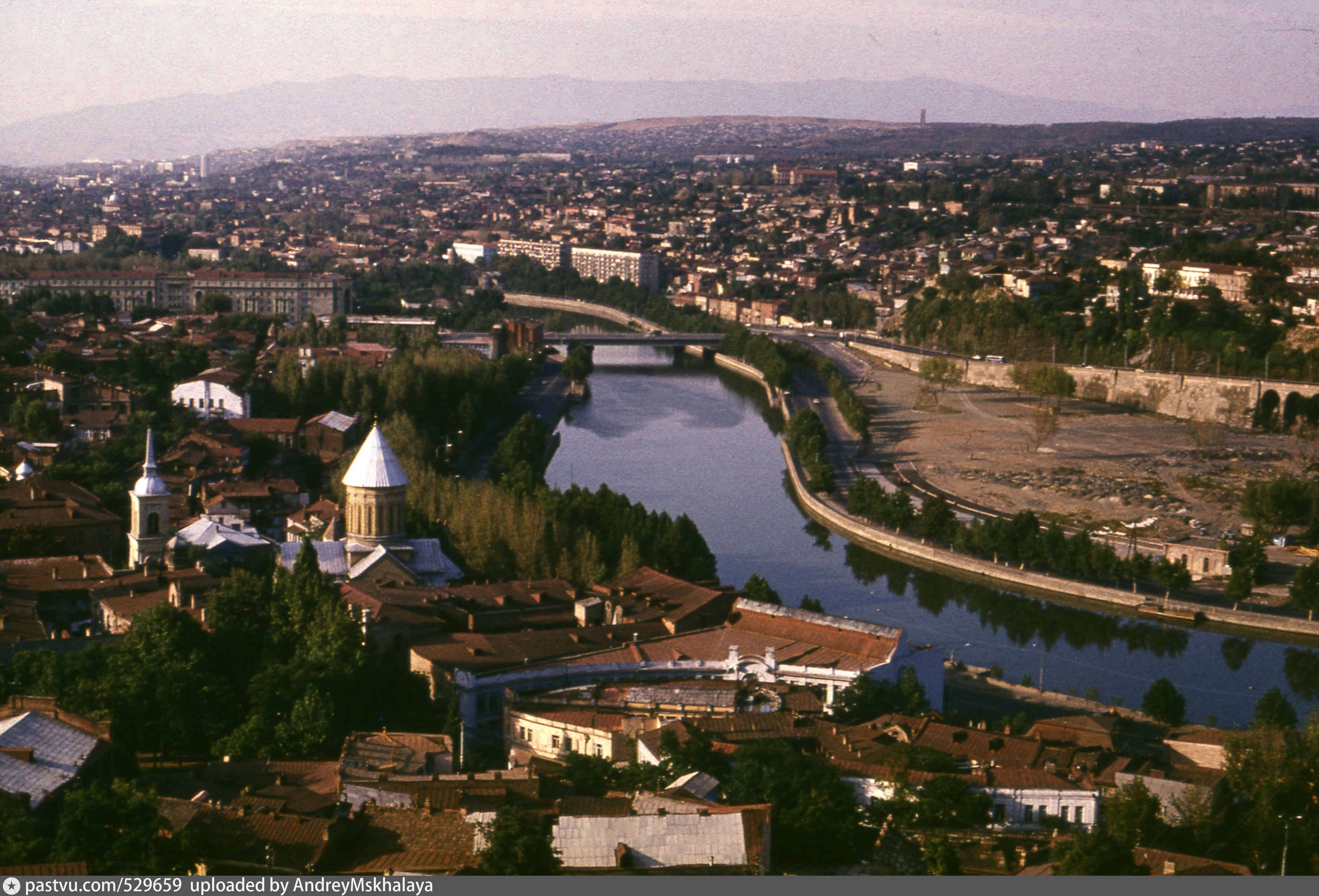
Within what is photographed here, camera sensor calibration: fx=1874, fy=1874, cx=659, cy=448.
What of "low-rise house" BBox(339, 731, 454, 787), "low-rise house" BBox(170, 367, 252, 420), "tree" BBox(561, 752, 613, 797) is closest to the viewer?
"tree" BBox(561, 752, 613, 797)

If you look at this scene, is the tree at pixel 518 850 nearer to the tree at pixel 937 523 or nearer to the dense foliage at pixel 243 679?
the dense foliage at pixel 243 679

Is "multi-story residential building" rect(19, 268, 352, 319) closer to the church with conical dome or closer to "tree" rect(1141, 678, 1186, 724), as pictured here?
the church with conical dome

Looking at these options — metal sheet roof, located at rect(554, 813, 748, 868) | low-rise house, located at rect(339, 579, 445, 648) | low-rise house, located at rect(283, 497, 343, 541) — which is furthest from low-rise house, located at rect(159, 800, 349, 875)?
low-rise house, located at rect(283, 497, 343, 541)

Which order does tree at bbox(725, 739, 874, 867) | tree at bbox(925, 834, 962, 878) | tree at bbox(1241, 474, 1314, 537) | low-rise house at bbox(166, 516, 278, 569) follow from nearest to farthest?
tree at bbox(925, 834, 962, 878), tree at bbox(725, 739, 874, 867), low-rise house at bbox(166, 516, 278, 569), tree at bbox(1241, 474, 1314, 537)

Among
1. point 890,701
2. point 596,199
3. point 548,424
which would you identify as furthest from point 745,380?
point 596,199

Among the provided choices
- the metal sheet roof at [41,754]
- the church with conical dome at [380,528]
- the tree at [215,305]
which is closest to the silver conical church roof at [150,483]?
the church with conical dome at [380,528]

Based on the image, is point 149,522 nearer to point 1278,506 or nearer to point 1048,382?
point 1278,506
